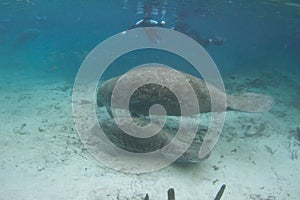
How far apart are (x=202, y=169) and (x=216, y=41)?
10.8 metres

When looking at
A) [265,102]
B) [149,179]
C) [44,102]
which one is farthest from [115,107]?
[44,102]

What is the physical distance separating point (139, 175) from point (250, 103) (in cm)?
338

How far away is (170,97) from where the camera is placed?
6582 mm

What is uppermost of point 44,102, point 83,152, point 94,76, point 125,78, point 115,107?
point 125,78

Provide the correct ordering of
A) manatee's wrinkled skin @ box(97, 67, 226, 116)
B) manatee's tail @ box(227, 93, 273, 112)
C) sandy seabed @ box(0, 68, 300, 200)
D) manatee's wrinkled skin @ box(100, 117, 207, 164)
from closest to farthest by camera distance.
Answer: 1. sandy seabed @ box(0, 68, 300, 200)
2. manatee's wrinkled skin @ box(100, 117, 207, 164)
3. manatee's wrinkled skin @ box(97, 67, 226, 116)
4. manatee's tail @ box(227, 93, 273, 112)

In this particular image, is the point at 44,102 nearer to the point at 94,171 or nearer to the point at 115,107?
the point at 115,107

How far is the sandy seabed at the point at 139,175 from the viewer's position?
5504 mm

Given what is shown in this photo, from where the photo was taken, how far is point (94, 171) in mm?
6070

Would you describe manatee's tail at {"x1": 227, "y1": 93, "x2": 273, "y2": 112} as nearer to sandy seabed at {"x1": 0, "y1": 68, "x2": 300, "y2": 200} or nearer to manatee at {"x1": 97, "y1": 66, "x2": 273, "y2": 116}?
manatee at {"x1": 97, "y1": 66, "x2": 273, "y2": 116}

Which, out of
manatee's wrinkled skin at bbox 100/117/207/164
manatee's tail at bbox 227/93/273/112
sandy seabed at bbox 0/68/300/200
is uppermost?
manatee's tail at bbox 227/93/273/112

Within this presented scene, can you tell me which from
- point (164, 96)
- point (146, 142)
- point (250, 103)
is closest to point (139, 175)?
point (146, 142)

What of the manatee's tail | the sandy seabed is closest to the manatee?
the manatee's tail

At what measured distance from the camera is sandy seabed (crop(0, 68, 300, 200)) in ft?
18.1

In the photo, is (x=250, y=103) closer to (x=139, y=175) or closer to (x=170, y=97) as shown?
(x=170, y=97)
